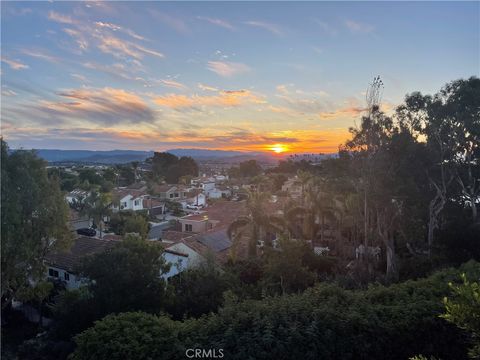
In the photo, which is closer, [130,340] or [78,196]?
[130,340]

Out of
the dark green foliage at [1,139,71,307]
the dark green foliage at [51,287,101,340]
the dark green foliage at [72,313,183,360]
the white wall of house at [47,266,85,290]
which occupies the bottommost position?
the white wall of house at [47,266,85,290]

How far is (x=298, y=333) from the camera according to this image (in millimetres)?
5660

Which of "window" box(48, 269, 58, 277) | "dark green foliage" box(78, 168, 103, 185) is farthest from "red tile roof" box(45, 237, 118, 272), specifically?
"dark green foliage" box(78, 168, 103, 185)

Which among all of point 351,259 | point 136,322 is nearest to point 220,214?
point 351,259

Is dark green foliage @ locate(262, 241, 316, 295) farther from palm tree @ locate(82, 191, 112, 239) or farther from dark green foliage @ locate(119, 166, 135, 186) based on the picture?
dark green foliage @ locate(119, 166, 135, 186)

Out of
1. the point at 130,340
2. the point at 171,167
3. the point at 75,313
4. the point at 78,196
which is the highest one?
the point at 171,167

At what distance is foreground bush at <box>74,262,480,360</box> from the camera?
5645 mm

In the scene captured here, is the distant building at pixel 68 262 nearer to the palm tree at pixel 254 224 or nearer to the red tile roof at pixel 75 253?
the red tile roof at pixel 75 253

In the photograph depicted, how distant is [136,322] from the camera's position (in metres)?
6.96

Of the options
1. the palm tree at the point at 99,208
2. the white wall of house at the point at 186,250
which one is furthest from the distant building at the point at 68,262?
the palm tree at the point at 99,208

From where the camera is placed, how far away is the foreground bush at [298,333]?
18.5 ft

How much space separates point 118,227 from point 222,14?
23.5m

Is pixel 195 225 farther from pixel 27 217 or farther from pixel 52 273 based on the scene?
pixel 27 217

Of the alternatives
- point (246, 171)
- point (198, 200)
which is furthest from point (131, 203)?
point (246, 171)
